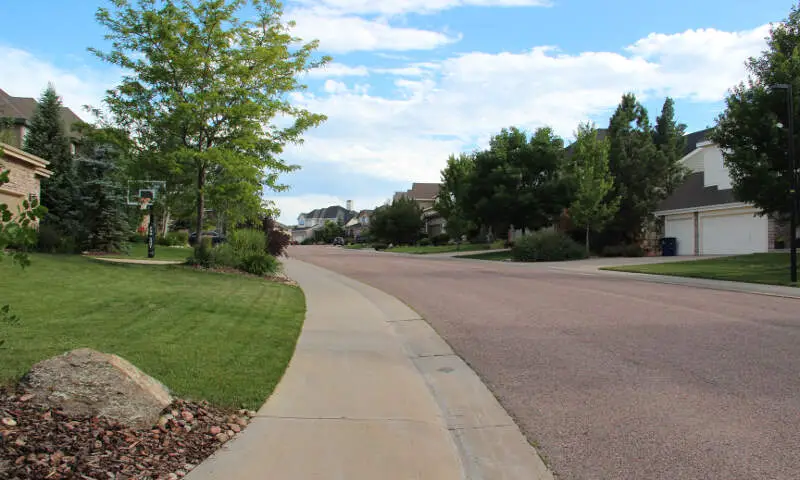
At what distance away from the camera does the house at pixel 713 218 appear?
3001 cm

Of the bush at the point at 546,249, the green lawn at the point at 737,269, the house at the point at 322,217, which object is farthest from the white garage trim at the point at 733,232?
the house at the point at 322,217

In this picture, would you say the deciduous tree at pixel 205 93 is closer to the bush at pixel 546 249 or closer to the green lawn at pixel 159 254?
the green lawn at pixel 159 254

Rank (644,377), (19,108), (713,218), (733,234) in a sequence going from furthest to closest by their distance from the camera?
(19,108) < (713,218) < (733,234) < (644,377)

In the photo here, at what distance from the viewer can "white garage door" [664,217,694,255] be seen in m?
34.1

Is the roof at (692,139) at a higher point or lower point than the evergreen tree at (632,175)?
higher

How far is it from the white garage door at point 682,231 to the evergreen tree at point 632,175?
4.95ft

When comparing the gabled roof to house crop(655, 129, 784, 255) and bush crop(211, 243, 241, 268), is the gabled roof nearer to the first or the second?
house crop(655, 129, 784, 255)

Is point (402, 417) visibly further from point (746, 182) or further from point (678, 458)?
point (746, 182)

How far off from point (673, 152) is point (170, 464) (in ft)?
122

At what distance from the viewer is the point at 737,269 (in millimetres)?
21906

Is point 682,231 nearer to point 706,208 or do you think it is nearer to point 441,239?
point 706,208

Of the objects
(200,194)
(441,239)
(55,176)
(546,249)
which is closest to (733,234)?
(546,249)

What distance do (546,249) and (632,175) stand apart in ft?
23.9

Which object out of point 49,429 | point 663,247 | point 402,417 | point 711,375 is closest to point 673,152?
point 663,247
